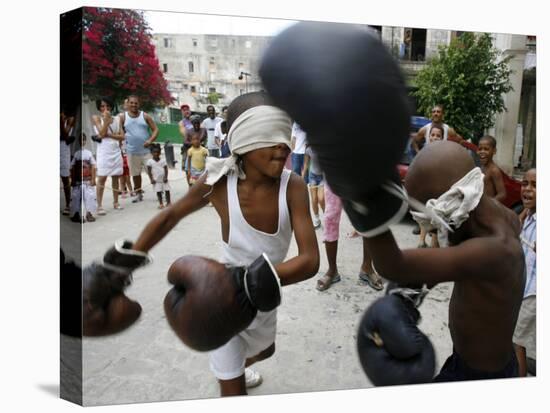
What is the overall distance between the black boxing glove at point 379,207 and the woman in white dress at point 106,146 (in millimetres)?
1537

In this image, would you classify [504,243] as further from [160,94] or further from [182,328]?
[160,94]

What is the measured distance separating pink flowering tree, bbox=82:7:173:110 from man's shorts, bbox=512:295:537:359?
2698mm

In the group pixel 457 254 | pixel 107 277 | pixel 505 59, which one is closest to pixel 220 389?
pixel 107 277

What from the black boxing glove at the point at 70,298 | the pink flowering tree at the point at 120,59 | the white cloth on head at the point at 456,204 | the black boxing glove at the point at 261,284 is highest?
the pink flowering tree at the point at 120,59

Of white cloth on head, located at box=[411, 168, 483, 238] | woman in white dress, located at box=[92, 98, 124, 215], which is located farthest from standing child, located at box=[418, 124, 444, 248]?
woman in white dress, located at box=[92, 98, 124, 215]

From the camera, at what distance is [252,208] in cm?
251

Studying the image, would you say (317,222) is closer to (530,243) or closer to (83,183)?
(83,183)

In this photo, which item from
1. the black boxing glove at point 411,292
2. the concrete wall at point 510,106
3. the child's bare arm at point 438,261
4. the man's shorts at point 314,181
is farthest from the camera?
the concrete wall at point 510,106

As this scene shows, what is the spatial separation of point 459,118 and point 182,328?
7.34ft

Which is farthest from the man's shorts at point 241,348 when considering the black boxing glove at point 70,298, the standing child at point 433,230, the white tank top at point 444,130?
the white tank top at point 444,130

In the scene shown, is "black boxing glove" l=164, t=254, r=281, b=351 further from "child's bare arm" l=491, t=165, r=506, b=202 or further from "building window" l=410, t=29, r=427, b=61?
"child's bare arm" l=491, t=165, r=506, b=202

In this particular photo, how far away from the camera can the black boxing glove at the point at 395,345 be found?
92.2 inches

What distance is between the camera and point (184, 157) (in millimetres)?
2830

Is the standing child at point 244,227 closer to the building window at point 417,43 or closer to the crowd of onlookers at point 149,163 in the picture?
the crowd of onlookers at point 149,163
